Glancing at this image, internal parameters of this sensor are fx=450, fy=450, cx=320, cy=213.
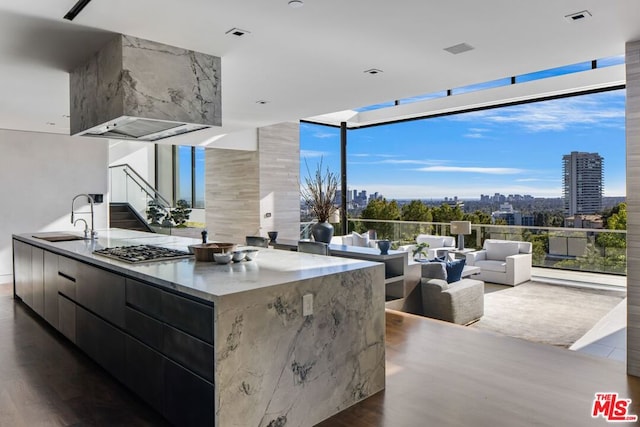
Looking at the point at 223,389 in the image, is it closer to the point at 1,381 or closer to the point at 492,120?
the point at 1,381

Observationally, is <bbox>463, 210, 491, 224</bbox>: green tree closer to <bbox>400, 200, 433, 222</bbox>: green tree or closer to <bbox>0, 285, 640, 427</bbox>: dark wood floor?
<bbox>400, 200, 433, 222</bbox>: green tree

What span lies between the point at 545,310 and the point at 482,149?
16.4ft

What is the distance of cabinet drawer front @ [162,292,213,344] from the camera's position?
2270mm

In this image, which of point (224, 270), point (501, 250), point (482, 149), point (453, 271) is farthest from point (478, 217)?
point (224, 270)

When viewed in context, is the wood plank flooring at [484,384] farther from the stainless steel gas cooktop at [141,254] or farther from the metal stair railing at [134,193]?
the metal stair railing at [134,193]

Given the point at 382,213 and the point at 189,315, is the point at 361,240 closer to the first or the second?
the point at 382,213

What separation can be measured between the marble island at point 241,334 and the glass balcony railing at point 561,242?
609 centimetres

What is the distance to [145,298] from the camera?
2.79m

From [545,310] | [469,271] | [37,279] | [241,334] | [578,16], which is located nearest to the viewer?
[241,334]

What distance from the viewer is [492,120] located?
Result: 10.0m

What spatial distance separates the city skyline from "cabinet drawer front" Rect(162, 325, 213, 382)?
23.7ft

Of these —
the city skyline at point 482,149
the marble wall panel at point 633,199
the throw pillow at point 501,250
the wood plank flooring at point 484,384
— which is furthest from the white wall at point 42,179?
the marble wall panel at point 633,199

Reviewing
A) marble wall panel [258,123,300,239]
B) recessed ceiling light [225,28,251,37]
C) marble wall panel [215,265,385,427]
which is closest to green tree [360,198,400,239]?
marble wall panel [258,123,300,239]

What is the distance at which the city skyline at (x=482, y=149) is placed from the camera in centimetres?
814
